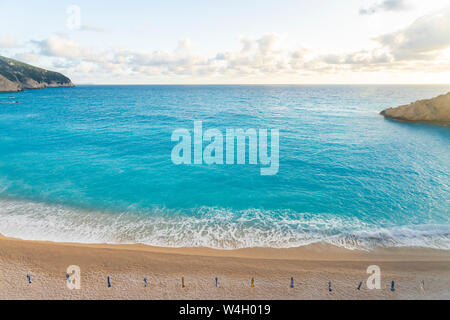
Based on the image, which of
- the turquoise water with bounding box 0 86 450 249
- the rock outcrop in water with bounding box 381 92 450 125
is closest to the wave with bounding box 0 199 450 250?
the turquoise water with bounding box 0 86 450 249

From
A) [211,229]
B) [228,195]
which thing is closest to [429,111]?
[228,195]

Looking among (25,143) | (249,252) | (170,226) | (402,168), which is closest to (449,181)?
(402,168)

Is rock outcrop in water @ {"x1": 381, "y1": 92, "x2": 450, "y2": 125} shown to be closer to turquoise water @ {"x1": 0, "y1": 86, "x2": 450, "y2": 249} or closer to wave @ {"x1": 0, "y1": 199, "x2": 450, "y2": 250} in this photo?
turquoise water @ {"x1": 0, "y1": 86, "x2": 450, "y2": 249}

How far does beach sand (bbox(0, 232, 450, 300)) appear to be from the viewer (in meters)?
13.4

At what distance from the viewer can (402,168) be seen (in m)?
31.5

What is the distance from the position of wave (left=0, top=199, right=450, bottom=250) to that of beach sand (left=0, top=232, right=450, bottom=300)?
0.90 meters

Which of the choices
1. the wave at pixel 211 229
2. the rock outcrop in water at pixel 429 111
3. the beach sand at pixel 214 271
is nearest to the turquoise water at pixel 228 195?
the wave at pixel 211 229

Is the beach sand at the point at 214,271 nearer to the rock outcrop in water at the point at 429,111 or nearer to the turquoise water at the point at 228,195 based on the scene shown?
the turquoise water at the point at 228,195

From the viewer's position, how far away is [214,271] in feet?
49.8

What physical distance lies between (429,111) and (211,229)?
2937 inches

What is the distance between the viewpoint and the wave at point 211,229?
18312 mm

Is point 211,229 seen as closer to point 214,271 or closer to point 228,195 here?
point 214,271

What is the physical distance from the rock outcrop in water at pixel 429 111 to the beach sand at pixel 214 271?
62467mm
